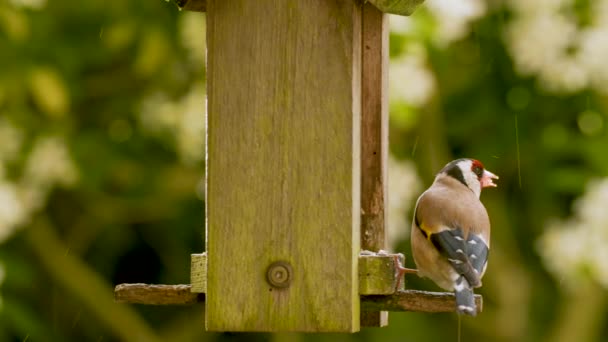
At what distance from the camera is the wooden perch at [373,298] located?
3.64m

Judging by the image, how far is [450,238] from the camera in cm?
416

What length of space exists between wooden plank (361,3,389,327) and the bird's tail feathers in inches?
12.5

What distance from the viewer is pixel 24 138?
273 inches

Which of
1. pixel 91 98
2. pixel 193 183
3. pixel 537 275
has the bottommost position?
pixel 537 275

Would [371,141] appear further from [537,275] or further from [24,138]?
[537,275]

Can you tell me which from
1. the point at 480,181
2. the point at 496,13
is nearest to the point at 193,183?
the point at 496,13

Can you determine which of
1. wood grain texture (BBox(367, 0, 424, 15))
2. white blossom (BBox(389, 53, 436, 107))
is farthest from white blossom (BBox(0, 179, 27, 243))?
wood grain texture (BBox(367, 0, 424, 15))

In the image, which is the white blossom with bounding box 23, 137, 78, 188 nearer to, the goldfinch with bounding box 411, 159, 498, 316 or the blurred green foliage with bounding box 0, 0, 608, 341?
the blurred green foliage with bounding box 0, 0, 608, 341

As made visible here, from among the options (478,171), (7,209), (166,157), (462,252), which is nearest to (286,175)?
(462,252)

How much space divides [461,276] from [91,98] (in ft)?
14.1

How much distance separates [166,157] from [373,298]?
4.00 m

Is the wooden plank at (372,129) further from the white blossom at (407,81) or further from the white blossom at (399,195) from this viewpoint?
the white blossom at (399,195)

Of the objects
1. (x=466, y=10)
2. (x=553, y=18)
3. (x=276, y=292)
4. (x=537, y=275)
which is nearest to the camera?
(x=276, y=292)

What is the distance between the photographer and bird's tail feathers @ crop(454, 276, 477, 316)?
3521 millimetres
